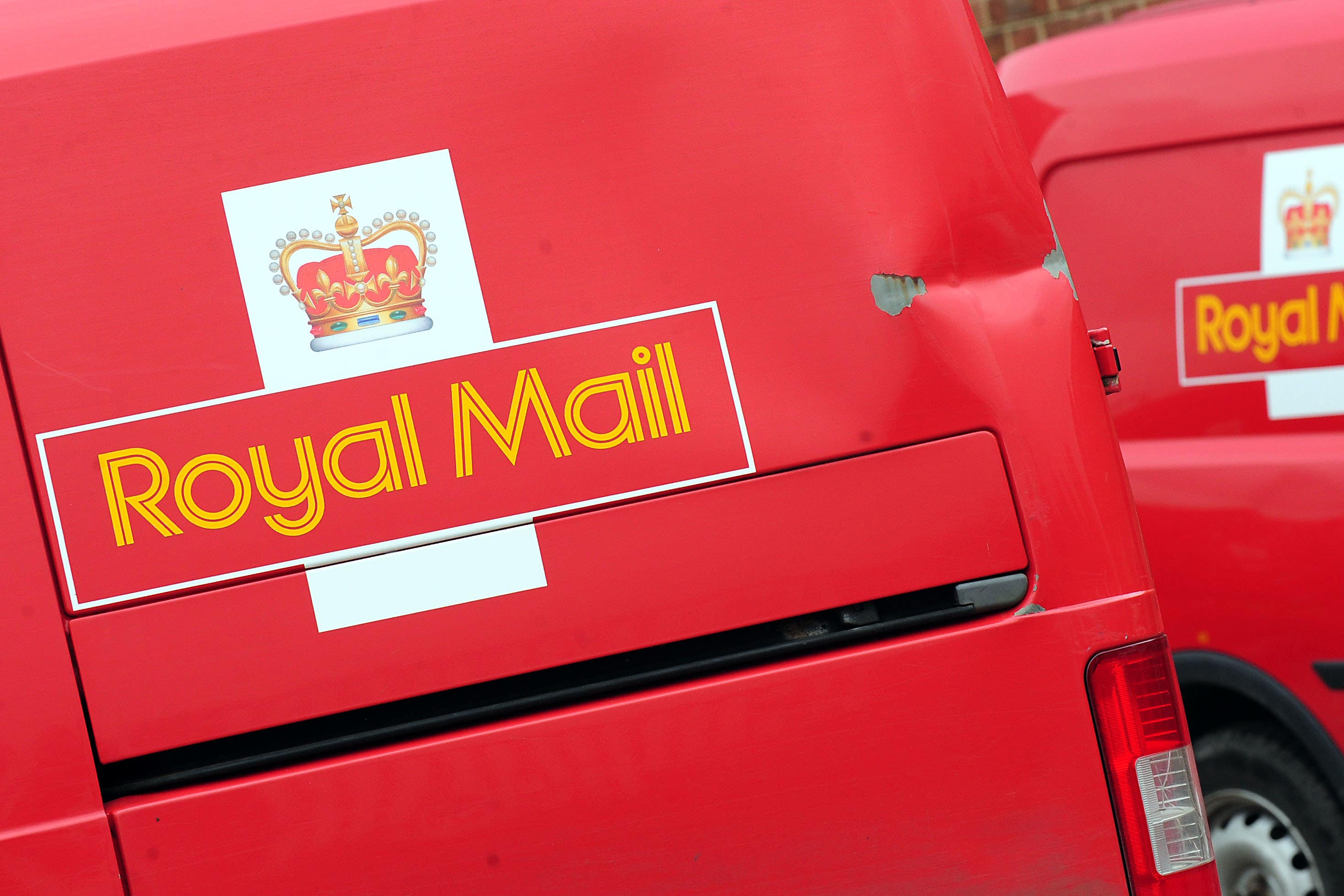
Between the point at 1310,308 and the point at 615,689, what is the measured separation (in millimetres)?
2022

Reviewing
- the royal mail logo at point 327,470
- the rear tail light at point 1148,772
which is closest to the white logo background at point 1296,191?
the rear tail light at point 1148,772

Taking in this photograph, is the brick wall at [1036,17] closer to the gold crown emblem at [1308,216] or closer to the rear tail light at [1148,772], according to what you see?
the gold crown emblem at [1308,216]

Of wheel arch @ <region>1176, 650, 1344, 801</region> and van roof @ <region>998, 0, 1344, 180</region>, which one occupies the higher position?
van roof @ <region>998, 0, 1344, 180</region>

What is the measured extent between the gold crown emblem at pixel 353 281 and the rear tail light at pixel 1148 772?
1.07m

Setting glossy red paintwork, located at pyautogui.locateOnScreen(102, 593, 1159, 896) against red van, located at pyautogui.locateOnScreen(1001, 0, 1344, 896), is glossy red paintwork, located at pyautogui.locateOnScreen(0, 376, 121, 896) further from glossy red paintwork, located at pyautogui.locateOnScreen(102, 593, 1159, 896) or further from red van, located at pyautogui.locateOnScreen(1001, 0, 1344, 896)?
red van, located at pyautogui.locateOnScreen(1001, 0, 1344, 896)

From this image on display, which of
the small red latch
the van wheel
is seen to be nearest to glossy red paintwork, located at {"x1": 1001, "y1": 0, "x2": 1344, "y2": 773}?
the van wheel

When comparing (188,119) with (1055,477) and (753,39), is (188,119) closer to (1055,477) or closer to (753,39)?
(753,39)

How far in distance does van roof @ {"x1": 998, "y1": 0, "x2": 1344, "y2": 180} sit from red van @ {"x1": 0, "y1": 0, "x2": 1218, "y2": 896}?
5.16 ft

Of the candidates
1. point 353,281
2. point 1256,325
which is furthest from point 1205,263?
point 353,281

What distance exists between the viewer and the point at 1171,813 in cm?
172

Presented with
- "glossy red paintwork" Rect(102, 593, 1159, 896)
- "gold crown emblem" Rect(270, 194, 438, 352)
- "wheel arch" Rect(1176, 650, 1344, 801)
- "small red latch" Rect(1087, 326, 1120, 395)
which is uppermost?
"gold crown emblem" Rect(270, 194, 438, 352)

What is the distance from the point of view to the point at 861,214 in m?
1.71

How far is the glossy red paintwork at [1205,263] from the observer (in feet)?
9.37

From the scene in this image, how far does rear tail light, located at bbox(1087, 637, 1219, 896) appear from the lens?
171 centimetres
